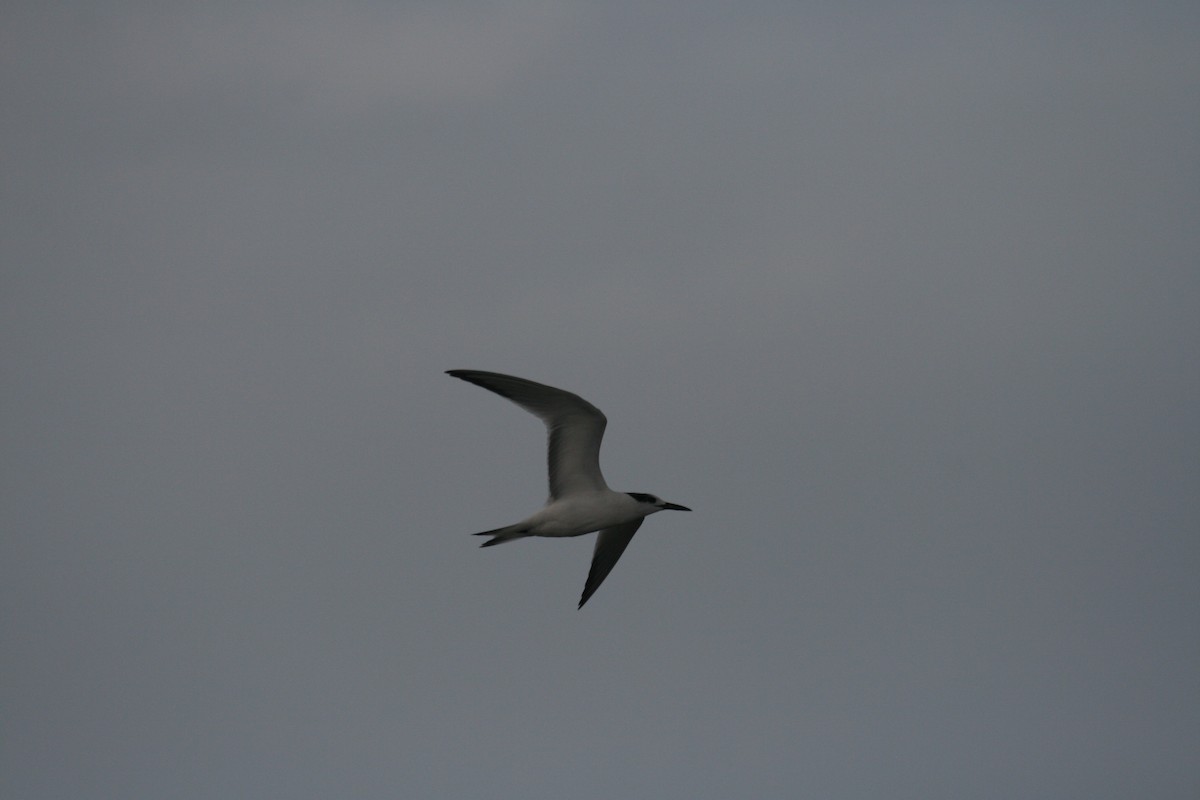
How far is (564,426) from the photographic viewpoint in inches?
805

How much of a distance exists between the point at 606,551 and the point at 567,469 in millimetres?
3075

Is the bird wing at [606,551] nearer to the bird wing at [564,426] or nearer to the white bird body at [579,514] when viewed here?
the white bird body at [579,514]

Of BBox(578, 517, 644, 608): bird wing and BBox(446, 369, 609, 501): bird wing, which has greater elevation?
BBox(446, 369, 609, 501): bird wing

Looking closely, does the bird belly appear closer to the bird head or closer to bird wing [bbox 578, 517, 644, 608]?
the bird head

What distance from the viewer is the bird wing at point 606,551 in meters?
23.3

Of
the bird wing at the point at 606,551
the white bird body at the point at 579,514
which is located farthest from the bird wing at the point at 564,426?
the bird wing at the point at 606,551

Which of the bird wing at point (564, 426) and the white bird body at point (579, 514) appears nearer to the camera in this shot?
the bird wing at point (564, 426)

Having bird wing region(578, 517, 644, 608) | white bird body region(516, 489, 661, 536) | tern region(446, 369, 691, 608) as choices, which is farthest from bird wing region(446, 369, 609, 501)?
bird wing region(578, 517, 644, 608)

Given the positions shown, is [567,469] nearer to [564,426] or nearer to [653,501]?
[564,426]

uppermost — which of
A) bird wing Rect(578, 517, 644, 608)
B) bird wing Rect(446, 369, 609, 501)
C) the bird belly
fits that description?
bird wing Rect(446, 369, 609, 501)

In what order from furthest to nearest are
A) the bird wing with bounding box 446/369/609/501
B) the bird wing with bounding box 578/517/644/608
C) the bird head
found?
1. the bird wing with bounding box 578/517/644/608
2. the bird head
3. the bird wing with bounding box 446/369/609/501

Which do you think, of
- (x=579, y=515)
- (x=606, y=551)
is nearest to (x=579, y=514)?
(x=579, y=515)

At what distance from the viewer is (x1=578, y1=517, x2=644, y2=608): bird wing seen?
917 inches

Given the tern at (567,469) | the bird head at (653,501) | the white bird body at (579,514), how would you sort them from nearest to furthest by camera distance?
the tern at (567,469) → the white bird body at (579,514) → the bird head at (653,501)
